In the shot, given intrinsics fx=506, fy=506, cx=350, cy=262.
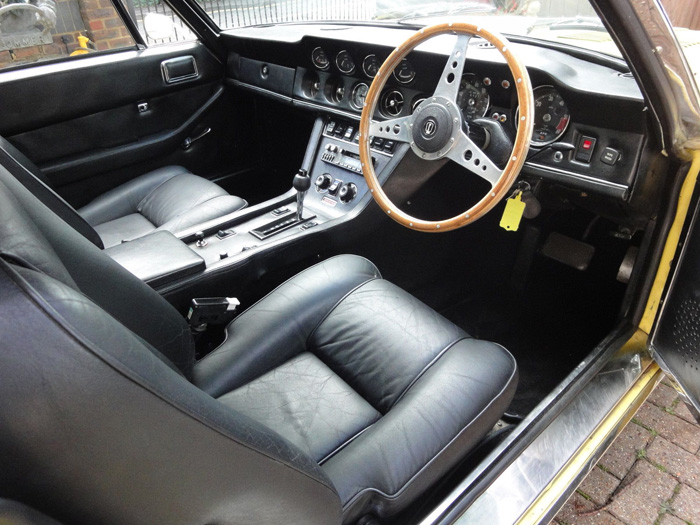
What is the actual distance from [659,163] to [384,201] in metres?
0.73

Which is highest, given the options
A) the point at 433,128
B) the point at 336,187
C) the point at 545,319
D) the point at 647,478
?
the point at 433,128

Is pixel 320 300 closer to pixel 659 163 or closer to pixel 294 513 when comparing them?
pixel 294 513

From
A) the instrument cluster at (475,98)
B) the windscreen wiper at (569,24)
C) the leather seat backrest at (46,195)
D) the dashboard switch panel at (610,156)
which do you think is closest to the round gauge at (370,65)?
the instrument cluster at (475,98)

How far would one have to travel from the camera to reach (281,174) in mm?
2828

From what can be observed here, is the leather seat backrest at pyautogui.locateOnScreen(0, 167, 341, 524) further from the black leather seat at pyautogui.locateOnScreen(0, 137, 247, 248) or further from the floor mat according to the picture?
the floor mat

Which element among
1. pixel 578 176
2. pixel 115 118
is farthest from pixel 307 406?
pixel 115 118

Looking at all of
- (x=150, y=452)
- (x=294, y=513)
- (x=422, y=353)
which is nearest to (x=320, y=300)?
(x=422, y=353)

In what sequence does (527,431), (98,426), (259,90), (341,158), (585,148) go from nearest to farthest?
1. (98,426)
2. (527,431)
3. (585,148)
4. (341,158)
5. (259,90)

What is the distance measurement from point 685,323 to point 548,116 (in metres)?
0.67

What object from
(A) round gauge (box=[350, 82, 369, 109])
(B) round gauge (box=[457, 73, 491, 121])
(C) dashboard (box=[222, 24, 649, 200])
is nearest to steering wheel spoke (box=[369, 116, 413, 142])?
(C) dashboard (box=[222, 24, 649, 200])

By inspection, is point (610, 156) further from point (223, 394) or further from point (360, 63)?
point (223, 394)

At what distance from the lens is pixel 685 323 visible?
1291mm

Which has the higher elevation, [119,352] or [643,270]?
[119,352]

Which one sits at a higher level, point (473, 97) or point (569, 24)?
point (569, 24)
